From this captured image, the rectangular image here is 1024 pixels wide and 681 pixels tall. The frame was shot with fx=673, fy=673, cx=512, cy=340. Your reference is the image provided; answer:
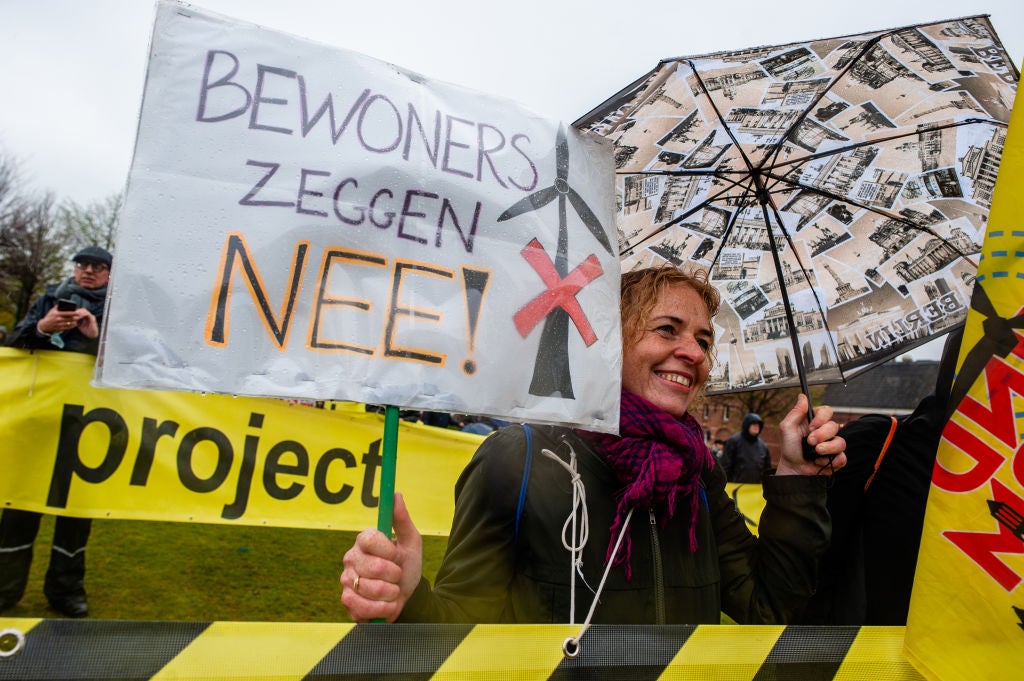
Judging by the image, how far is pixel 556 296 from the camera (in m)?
1.73

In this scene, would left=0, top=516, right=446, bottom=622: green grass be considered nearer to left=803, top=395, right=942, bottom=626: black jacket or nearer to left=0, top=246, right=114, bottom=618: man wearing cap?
left=0, top=246, right=114, bottom=618: man wearing cap

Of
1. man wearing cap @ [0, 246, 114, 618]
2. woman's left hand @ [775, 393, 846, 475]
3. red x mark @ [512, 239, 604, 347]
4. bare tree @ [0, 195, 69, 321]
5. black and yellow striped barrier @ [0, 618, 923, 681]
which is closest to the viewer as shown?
black and yellow striped barrier @ [0, 618, 923, 681]

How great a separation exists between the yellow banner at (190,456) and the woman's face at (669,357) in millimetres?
2512

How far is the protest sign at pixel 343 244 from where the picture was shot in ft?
4.51

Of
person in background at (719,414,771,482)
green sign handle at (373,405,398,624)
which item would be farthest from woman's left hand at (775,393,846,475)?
person in background at (719,414,771,482)

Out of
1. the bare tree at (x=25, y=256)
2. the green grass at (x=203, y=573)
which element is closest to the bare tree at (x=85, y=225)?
the bare tree at (x=25, y=256)

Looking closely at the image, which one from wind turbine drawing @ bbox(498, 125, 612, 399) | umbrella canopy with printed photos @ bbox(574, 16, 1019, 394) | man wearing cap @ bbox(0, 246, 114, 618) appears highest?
umbrella canopy with printed photos @ bbox(574, 16, 1019, 394)

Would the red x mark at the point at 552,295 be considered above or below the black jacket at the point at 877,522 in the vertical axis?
above

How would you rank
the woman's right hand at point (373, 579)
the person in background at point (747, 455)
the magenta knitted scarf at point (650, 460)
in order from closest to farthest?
1. the woman's right hand at point (373, 579)
2. the magenta knitted scarf at point (650, 460)
3. the person in background at point (747, 455)

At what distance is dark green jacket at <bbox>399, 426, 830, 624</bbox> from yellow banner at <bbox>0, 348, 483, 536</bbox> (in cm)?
242

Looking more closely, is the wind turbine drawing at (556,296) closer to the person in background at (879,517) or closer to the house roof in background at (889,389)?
the person in background at (879,517)

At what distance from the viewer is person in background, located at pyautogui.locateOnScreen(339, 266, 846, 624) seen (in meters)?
1.75

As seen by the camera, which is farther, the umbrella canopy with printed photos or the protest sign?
the umbrella canopy with printed photos

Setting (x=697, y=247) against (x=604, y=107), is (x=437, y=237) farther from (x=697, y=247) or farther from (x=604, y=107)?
(x=697, y=247)
